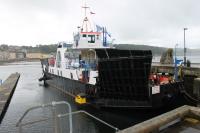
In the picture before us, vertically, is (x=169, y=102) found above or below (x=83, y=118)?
above

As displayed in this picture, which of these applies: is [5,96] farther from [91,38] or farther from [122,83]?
[122,83]

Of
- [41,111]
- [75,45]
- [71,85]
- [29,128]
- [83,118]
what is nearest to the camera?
[29,128]

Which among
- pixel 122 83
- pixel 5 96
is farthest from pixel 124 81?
pixel 5 96

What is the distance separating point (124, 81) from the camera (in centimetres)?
1217

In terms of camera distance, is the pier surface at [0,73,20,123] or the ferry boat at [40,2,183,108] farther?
the pier surface at [0,73,20,123]

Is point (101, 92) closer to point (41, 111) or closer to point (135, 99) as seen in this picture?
point (135, 99)

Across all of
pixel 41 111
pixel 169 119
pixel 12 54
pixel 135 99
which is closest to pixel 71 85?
pixel 41 111

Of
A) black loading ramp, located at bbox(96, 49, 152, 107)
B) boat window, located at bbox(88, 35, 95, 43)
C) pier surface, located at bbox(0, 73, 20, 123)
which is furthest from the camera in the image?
boat window, located at bbox(88, 35, 95, 43)

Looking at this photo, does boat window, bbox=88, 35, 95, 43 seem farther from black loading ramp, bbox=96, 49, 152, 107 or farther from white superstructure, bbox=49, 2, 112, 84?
black loading ramp, bbox=96, 49, 152, 107

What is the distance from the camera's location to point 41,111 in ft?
55.8

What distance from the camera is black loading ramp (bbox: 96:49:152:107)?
11358mm

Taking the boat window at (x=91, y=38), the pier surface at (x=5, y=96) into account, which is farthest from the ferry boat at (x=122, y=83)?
the pier surface at (x=5, y=96)

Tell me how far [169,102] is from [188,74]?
538 centimetres

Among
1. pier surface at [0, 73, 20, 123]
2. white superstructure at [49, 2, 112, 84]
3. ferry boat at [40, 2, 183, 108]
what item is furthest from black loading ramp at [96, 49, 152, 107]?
pier surface at [0, 73, 20, 123]
